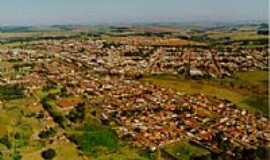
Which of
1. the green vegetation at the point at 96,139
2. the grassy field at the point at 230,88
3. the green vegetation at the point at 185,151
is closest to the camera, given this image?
the green vegetation at the point at 185,151

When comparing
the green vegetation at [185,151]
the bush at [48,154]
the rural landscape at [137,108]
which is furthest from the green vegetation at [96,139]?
the green vegetation at [185,151]

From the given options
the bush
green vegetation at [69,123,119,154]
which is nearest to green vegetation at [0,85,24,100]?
green vegetation at [69,123,119,154]

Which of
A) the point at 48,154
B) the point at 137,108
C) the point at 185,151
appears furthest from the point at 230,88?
the point at 48,154

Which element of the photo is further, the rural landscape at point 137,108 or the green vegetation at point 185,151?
the rural landscape at point 137,108

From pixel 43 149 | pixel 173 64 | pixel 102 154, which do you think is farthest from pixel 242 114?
pixel 173 64

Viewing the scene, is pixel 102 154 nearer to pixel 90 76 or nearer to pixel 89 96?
pixel 89 96

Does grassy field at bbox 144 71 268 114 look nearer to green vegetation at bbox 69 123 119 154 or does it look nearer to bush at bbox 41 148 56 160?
green vegetation at bbox 69 123 119 154

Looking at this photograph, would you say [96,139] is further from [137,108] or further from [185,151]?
[137,108]

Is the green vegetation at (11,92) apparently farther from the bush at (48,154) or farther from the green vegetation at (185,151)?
the green vegetation at (185,151)
